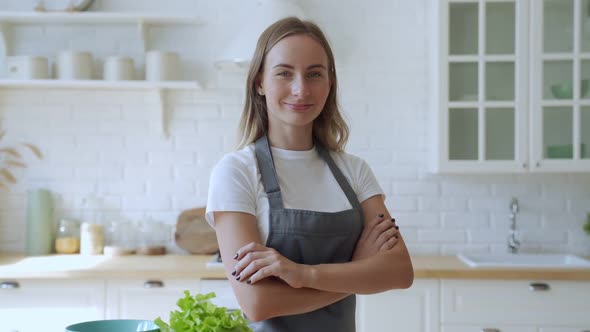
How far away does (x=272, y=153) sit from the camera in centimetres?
182

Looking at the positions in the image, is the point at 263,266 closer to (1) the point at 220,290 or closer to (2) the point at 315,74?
(2) the point at 315,74

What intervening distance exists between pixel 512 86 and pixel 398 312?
132cm

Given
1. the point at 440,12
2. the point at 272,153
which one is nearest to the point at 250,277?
the point at 272,153

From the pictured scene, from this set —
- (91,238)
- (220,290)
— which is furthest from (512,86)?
(91,238)

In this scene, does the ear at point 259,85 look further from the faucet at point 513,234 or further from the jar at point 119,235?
the faucet at point 513,234

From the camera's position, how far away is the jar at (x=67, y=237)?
3838mm

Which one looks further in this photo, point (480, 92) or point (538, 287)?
point (480, 92)

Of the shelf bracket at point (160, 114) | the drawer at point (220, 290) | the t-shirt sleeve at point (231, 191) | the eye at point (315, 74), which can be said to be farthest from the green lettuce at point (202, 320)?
the shelf bracket at point (160, 114)

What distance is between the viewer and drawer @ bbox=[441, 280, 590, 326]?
3.30 m

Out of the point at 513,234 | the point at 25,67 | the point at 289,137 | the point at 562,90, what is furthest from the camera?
the point at 513,234

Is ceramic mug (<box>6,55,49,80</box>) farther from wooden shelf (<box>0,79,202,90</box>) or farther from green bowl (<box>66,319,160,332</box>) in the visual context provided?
green bowl (<box>66,319,160,332</box>)

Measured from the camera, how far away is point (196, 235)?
3.84m

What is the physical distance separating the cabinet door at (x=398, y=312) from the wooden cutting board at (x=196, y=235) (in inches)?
36.7

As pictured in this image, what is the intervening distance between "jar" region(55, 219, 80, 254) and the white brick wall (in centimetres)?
10
